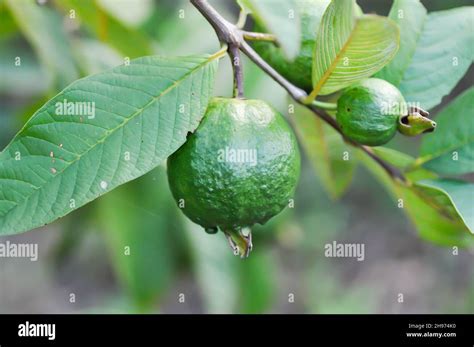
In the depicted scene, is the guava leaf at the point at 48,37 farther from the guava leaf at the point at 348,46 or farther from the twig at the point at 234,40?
the guava leaf at the point at 348,46

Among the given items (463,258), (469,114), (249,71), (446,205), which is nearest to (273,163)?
(446,205)

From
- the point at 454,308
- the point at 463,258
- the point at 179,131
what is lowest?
the point at 454,308

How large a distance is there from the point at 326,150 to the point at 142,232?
0.60 metres

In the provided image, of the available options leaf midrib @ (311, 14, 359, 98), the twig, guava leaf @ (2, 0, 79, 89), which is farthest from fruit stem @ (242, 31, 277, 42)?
guava leaf @ (2, 0, 79, 89)

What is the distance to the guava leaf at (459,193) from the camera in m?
0.96

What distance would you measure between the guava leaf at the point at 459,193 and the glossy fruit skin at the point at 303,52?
27 cm

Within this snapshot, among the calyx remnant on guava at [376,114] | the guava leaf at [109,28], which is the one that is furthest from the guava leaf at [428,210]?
the guava leaf at [109,28]

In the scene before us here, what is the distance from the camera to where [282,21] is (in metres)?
0.64

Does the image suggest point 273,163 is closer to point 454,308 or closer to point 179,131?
point 179,131

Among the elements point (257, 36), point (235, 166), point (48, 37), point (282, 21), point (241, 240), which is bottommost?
point (241, 240)

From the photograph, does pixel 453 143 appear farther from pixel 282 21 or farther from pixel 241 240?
pixel 282 21

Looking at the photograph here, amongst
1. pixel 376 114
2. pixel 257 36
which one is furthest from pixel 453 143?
pixel 257 36

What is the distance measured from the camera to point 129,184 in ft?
5.69
